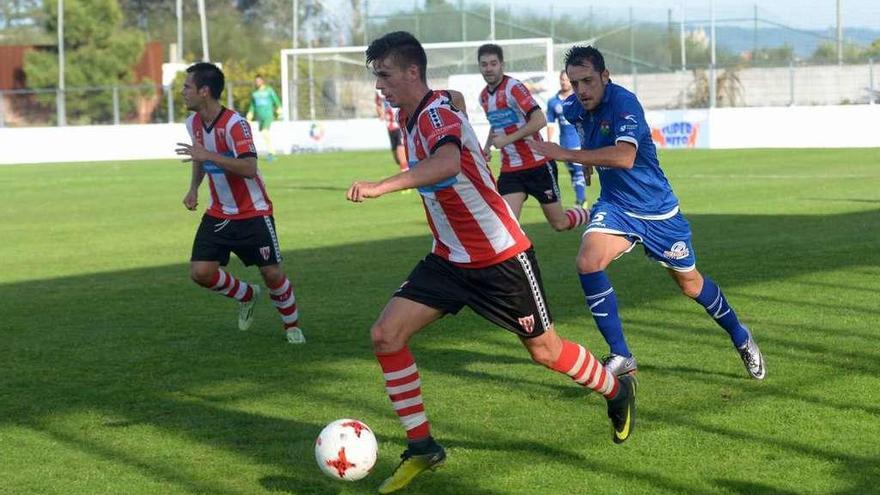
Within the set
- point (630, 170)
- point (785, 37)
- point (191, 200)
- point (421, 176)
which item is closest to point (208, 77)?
point (191, 200)

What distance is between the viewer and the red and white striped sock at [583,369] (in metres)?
6.48

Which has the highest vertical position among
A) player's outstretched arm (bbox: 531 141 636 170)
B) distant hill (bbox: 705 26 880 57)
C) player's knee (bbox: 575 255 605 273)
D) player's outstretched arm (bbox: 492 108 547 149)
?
distant hill (bbox: 705 26 880 57)

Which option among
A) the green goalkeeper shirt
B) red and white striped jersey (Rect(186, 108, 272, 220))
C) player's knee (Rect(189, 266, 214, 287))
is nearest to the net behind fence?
the green goalkeeper shirt

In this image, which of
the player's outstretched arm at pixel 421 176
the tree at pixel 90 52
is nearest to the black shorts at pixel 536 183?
the player's outstretched arm at pixel 421 176

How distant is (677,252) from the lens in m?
8.05

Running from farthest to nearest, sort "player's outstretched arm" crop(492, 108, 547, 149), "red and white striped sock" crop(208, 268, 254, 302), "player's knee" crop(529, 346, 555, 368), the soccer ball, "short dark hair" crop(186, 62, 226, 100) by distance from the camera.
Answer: "player's outstretched arm" crop(492, 108, 547, 149) < "red and white striped sock" crop(208, 268, 254, 302) < "short dark hair" crop(186, 62, 226, 100) < "player's knee" crop(529, 346, 555, 368) < the soccer ball

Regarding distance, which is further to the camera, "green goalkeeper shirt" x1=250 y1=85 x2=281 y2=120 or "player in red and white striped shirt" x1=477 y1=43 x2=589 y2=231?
"green goalkeeper shirt" x1=250 y1=85 x2=281 y2=120

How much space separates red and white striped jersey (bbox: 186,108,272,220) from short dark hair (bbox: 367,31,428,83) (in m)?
3.76

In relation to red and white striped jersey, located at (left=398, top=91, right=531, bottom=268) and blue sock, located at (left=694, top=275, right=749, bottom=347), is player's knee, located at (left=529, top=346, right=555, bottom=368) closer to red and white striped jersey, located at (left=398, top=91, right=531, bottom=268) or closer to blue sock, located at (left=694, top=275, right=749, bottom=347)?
red and white striped jersey, located at (left=398, top=91, right=531, bottom=268)

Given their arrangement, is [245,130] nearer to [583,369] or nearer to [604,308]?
[604,308]

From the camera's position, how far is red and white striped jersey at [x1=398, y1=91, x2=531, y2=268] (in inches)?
242

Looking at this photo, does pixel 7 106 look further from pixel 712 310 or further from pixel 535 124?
pixel 712 310

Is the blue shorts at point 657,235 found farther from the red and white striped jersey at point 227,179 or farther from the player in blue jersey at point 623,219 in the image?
the red and white striped jersey at point 227,179

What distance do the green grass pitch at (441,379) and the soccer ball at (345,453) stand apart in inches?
8.1
